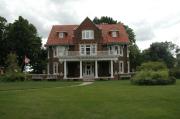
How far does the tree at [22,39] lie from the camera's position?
71312 mm

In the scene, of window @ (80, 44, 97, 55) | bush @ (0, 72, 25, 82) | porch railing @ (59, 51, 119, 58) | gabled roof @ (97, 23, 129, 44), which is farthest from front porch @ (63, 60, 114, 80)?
bush @ (0, 72, 25, 82)

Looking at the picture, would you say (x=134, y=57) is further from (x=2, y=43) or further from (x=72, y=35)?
(x=2, y=43)

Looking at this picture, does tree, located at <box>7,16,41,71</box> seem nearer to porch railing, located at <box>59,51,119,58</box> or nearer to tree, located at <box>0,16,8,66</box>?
tree, located at <box>0,16,8,66</box>

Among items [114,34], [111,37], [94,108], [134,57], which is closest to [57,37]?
[111,37]

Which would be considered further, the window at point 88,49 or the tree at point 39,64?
the tree at point 39,64

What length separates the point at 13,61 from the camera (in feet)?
178

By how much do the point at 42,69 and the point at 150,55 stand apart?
85.3 ft

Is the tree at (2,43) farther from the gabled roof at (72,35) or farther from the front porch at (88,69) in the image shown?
the front porch at (88,69)

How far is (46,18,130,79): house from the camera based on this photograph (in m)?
59.4

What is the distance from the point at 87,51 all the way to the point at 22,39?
54.4 feet

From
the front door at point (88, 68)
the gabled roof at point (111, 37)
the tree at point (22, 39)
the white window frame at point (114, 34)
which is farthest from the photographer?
the tree at point (22, 39)

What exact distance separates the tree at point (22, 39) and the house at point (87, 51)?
10142mm

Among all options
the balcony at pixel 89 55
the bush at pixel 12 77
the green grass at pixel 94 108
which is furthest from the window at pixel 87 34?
the green grass at pixel 94 108

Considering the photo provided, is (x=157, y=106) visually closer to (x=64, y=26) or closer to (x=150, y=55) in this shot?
(x=64, y=26)
